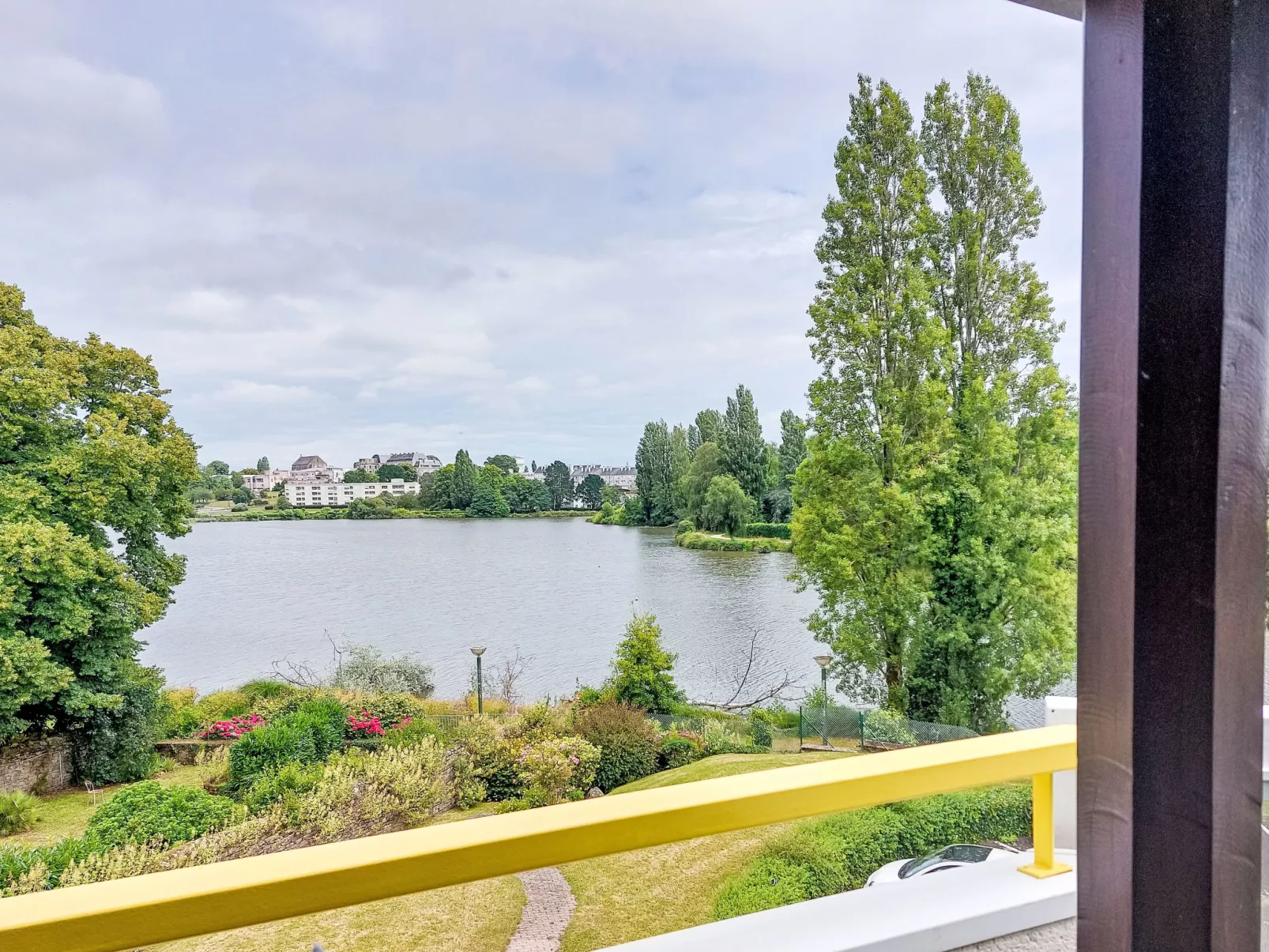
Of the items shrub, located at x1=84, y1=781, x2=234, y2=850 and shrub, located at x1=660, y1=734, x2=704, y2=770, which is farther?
shrub, located at x1=660, y1=734, x2=704, y2=770

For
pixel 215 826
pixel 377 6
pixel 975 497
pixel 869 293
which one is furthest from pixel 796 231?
pixel 215 826

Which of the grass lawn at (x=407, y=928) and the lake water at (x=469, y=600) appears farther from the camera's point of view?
the lake water at (x=469, y=600)

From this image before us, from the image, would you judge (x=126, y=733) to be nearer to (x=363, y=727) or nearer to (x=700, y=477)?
(x=363, y=727)

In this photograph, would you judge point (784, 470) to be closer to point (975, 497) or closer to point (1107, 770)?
point (975, 497)

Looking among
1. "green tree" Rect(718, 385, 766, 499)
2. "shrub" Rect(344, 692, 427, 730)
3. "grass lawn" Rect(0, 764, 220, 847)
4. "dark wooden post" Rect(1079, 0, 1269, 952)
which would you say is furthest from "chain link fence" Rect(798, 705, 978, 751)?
"dark wooden post" Rect(1079, 0, 1269, 952)

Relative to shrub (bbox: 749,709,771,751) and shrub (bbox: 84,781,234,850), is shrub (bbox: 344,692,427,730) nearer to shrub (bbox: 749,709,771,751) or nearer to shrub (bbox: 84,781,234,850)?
shrub (bbox: 84,781,234,850)

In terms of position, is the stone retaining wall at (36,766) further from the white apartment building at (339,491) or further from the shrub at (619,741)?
the shrub at (619,741)

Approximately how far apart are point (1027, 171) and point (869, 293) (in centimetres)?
148

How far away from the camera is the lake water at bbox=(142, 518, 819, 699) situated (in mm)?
3941

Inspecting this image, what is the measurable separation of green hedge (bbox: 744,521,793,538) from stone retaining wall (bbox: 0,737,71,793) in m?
4.09

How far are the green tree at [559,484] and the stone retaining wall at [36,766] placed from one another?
3.03m

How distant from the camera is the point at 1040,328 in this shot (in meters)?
5.35

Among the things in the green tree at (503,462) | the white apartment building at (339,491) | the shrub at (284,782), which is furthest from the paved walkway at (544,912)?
the green tree at (503,462)

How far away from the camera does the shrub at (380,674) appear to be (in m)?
4.20
